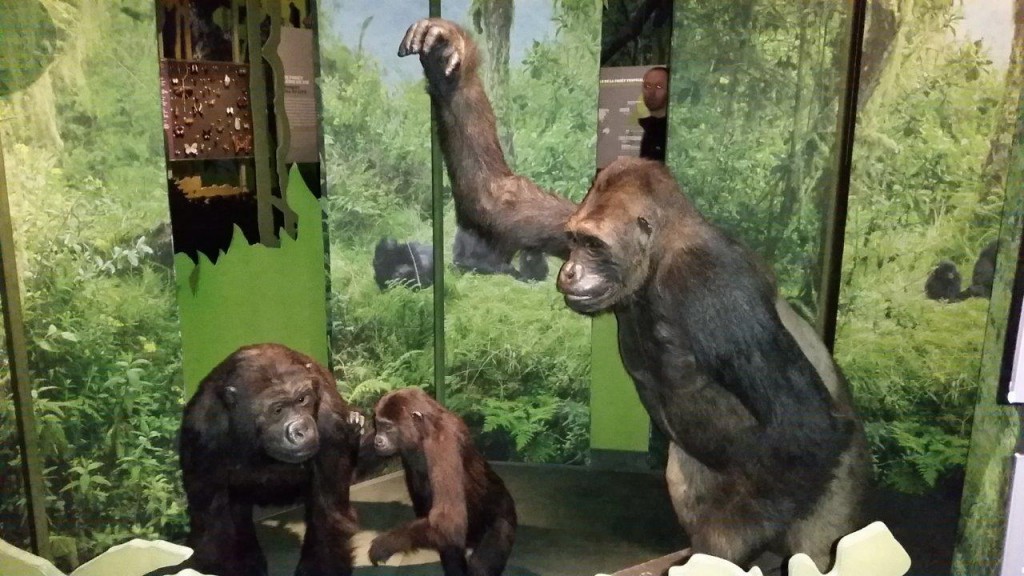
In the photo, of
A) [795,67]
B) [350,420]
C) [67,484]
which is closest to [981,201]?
[795,67]

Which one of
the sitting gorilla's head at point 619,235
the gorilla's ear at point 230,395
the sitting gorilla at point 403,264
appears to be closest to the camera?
the sitting gorilla's head at point 619,235

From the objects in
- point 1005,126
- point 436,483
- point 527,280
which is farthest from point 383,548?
point 1005,126

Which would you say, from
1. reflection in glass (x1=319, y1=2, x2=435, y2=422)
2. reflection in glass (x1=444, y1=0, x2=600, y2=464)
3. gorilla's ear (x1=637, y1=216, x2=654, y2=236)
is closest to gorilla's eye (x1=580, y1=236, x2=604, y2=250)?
gorilla's ear (x1=637, y1=216, x2=654, y2=236)

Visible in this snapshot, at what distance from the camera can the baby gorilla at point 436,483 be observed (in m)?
2.45

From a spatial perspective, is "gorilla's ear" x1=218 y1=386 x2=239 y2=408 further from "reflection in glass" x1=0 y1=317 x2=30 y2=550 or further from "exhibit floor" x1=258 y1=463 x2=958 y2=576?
"reflection in glass" x1=0 y1=317 x2=30 y2=550

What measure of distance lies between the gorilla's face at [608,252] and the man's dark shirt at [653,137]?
178 millimetres

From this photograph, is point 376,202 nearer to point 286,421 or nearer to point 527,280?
point 527,280

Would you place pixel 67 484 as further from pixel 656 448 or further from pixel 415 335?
pixel 656 448

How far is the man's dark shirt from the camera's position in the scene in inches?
89.0

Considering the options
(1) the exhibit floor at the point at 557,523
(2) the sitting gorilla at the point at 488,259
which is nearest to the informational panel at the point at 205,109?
(2) the sitting gorilla at the point at 488,259

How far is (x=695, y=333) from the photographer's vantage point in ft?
6.90

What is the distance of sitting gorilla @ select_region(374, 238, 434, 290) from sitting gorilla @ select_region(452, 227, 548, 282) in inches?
3.9

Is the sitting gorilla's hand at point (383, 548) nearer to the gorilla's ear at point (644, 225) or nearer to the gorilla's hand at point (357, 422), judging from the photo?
the gorilla's hand at point (357, 422)

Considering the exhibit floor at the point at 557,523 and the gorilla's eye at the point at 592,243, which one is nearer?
the gorilla's eye at the point at 592,243
